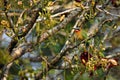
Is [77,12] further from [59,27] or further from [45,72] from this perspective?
[45,72]

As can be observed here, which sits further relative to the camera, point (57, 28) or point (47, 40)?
point (57, 28)

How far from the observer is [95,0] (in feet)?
6.38

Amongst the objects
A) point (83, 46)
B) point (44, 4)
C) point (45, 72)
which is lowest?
point (45, 72)

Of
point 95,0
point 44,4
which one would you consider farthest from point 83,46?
point 44,4

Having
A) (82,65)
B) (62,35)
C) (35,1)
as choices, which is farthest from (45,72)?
(62,35)

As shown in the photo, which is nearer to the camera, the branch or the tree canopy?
the tree canopy

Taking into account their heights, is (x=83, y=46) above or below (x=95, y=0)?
below

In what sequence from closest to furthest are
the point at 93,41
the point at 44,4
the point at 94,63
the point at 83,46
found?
1. the point at 44,4
2. the point at 94,63
3. the point at 83,46
4. the point at 93,41

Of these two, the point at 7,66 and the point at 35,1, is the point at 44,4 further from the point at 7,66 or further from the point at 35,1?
the point at 7,66

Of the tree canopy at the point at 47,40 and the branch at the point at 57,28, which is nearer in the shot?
the tree canopy at the point at 47,40

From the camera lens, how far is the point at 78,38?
2.36 meters

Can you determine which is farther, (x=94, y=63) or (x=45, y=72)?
(x=45, y=72)

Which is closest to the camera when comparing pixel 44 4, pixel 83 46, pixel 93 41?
pixel 44 4

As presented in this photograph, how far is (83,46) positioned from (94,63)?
0.16m
